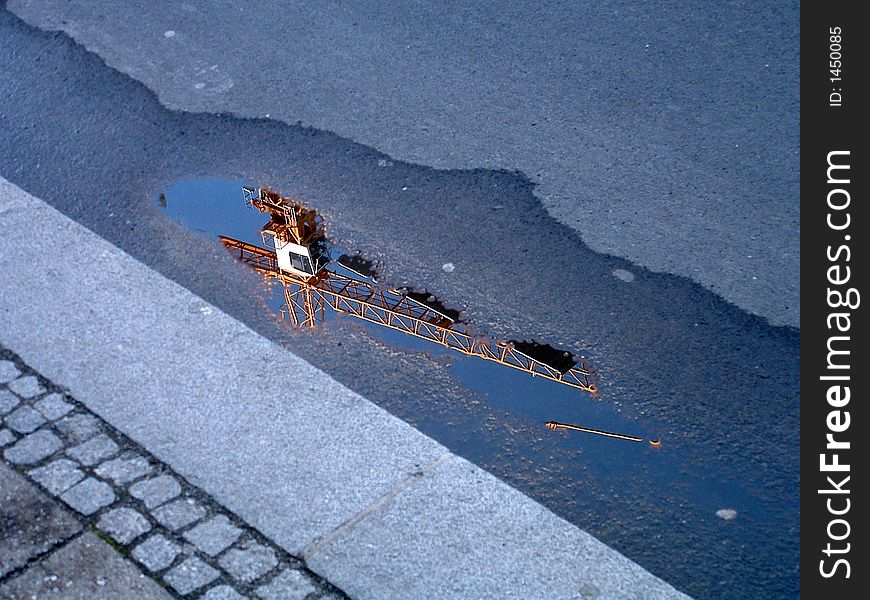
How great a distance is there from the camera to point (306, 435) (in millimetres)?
4340

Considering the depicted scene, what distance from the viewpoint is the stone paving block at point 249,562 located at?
12.2 feet

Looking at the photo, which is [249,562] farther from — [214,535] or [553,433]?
[553,433]

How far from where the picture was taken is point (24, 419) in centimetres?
447

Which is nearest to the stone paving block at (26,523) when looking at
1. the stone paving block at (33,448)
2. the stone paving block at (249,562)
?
the stone paving block at (33,448)

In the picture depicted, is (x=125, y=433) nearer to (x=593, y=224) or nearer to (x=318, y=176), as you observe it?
(x=318, y=176)

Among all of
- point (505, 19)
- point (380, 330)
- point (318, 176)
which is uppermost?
point (505, 19)

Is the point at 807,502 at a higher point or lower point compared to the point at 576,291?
lower

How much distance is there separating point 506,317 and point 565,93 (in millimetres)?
2398

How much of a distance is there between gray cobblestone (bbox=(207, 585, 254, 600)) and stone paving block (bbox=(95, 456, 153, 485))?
75 cm

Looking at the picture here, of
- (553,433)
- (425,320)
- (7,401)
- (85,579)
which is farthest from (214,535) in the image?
(425,320)

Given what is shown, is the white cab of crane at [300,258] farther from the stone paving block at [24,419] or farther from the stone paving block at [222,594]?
the stone paving block at [222,594]

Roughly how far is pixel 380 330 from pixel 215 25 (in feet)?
13.4

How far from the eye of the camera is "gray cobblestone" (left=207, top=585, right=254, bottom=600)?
11.9 ft

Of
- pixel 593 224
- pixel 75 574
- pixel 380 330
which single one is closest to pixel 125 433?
pixel 75 574
